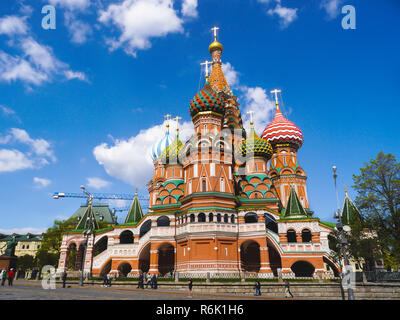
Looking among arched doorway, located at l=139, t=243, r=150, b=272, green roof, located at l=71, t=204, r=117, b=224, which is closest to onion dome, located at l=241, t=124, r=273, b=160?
arched doorway, located at l=139, t=243, r=150, b=272

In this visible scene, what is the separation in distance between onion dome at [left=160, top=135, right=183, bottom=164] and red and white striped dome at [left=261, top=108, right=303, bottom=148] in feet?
41.7

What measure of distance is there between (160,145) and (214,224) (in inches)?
782

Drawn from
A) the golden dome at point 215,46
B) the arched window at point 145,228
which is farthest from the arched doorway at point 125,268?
the golden dome at point 215,46

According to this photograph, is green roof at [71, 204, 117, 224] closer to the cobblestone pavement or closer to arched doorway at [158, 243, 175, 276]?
arched doorway at [158, 243, 175, 276]

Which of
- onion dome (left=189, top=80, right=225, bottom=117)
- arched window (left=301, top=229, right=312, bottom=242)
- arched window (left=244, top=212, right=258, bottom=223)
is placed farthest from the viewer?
onion dome (left=189, top=80, right=225, bottom=117)

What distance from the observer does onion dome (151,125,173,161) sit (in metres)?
45.0

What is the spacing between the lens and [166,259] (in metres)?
33.9

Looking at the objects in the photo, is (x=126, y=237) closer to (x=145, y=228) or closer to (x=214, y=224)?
(x=145, y=228)

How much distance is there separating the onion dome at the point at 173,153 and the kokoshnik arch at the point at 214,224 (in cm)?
16

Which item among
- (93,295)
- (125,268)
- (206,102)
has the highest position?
(206,102)

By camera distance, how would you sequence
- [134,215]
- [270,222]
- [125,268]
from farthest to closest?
[134,215] < [125,268] < [270,222]

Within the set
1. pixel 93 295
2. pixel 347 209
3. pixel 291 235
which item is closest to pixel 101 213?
pixel 291 235

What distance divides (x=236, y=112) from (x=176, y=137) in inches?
353
